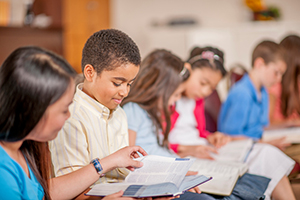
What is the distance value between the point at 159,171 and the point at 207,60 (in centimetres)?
106

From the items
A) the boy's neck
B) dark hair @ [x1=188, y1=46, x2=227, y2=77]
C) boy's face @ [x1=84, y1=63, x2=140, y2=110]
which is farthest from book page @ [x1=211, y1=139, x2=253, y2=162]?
boy's face @ [x1=84, y1=63, x2=140, y2=110]

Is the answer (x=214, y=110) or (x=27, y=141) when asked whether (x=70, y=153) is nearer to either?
(x=27, y=141)

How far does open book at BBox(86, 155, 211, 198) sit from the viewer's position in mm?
787

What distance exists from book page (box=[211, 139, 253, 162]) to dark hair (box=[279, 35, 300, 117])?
0.80 m

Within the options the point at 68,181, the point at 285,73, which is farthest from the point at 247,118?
the point at 68,181

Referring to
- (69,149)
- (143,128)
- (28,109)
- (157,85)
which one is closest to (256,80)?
(157,85)

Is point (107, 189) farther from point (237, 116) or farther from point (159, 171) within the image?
point (237, 116)

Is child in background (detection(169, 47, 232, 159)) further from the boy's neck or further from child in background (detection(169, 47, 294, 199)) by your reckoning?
the boy's neck

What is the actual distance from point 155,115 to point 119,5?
3.71 meters

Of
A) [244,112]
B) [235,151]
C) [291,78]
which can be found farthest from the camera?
[291,78]

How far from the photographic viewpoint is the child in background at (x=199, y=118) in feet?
4.78

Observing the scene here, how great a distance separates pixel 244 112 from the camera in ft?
6.34

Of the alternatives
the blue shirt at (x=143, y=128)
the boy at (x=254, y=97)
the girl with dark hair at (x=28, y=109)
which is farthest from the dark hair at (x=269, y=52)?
the girl with dark hair at (x=28, y=109)

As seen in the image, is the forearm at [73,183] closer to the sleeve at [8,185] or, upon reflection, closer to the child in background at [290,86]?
the sleeve at [8,185]
